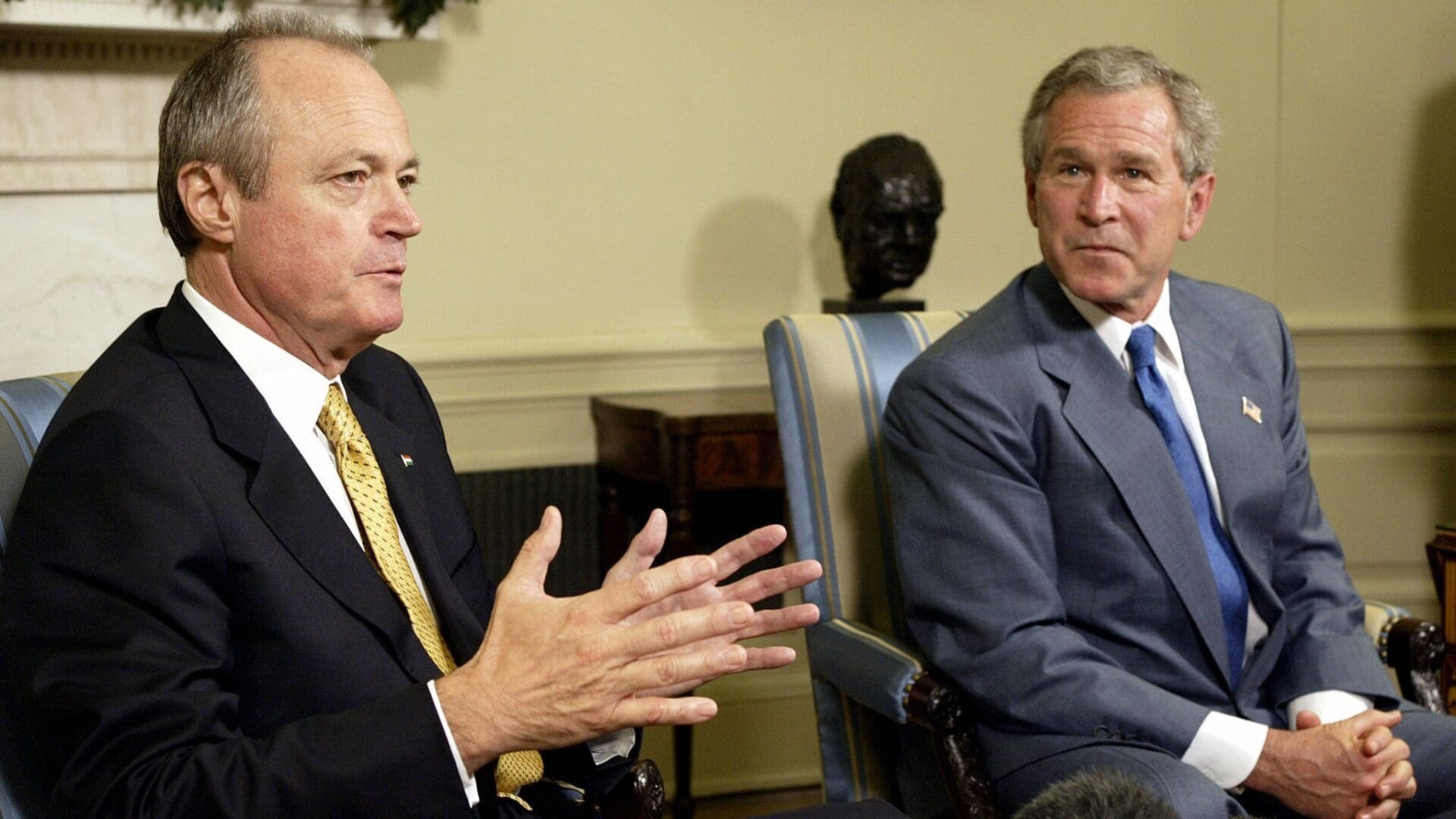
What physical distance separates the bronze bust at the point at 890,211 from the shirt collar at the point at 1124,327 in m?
1.09

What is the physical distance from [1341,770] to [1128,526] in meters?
0.42

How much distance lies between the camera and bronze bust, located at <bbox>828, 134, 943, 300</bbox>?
323 cm

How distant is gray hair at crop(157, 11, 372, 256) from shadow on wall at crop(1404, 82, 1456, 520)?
3.55 meters

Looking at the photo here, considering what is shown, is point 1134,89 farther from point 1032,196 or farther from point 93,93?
point 93,93

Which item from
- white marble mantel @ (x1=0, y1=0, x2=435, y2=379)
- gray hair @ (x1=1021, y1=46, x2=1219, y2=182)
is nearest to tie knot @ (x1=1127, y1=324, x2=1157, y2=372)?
gray hair @ (x1=1021, y1=46, x2=1219, y2=182)

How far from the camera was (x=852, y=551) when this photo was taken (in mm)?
2354

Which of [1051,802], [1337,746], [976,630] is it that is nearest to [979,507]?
[976,630]

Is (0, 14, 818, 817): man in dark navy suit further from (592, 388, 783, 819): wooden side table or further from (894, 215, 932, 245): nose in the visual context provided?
(894, 215, 932, 245): nose

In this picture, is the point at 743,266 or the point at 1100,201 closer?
the point at 1100,201

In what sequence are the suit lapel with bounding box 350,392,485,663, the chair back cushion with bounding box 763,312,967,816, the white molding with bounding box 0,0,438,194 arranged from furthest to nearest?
the white molding with bounding box 0,0,438,194 < the chair back cushion with bounding box 763,312,967,816 < the suit lapel with bounding box 350,392,485,663

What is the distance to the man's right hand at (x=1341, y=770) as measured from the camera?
181 cm

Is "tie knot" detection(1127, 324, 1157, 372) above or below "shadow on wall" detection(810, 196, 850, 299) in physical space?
above

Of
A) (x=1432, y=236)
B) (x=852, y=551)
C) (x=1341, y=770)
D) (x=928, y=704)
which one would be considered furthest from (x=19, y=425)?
(x=1432, y=236)

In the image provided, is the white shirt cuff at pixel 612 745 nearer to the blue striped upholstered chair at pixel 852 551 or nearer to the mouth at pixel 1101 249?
the blue striped upholstered chair at pixel 852 551
